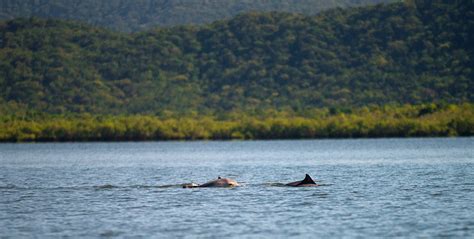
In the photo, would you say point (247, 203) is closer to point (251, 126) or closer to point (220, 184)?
point (220, 184)

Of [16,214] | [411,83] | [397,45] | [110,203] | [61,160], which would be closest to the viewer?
[16,214]

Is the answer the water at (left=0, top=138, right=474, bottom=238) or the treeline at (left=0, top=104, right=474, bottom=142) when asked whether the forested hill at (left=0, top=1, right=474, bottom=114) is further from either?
the water at (left=0, top=138, right=474, bottom=238)

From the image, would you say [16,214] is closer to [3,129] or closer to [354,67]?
[3,129]

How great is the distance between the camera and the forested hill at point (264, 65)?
157 metres

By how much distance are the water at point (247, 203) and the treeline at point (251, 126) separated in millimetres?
56559

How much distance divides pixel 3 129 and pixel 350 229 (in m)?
101

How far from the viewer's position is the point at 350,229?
30.7 m

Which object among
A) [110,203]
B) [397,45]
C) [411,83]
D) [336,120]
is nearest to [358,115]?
[336,120]

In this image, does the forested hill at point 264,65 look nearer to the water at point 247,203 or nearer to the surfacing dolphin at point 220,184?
the water at point 247,203

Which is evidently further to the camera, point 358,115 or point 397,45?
point 397,45

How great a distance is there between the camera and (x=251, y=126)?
126812 mm

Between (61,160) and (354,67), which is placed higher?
(354,67)

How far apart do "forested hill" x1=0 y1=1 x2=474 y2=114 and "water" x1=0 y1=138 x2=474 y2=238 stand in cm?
9255

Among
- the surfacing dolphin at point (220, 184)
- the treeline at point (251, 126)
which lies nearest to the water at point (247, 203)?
the surfacing dolphin at point (220, 184)
